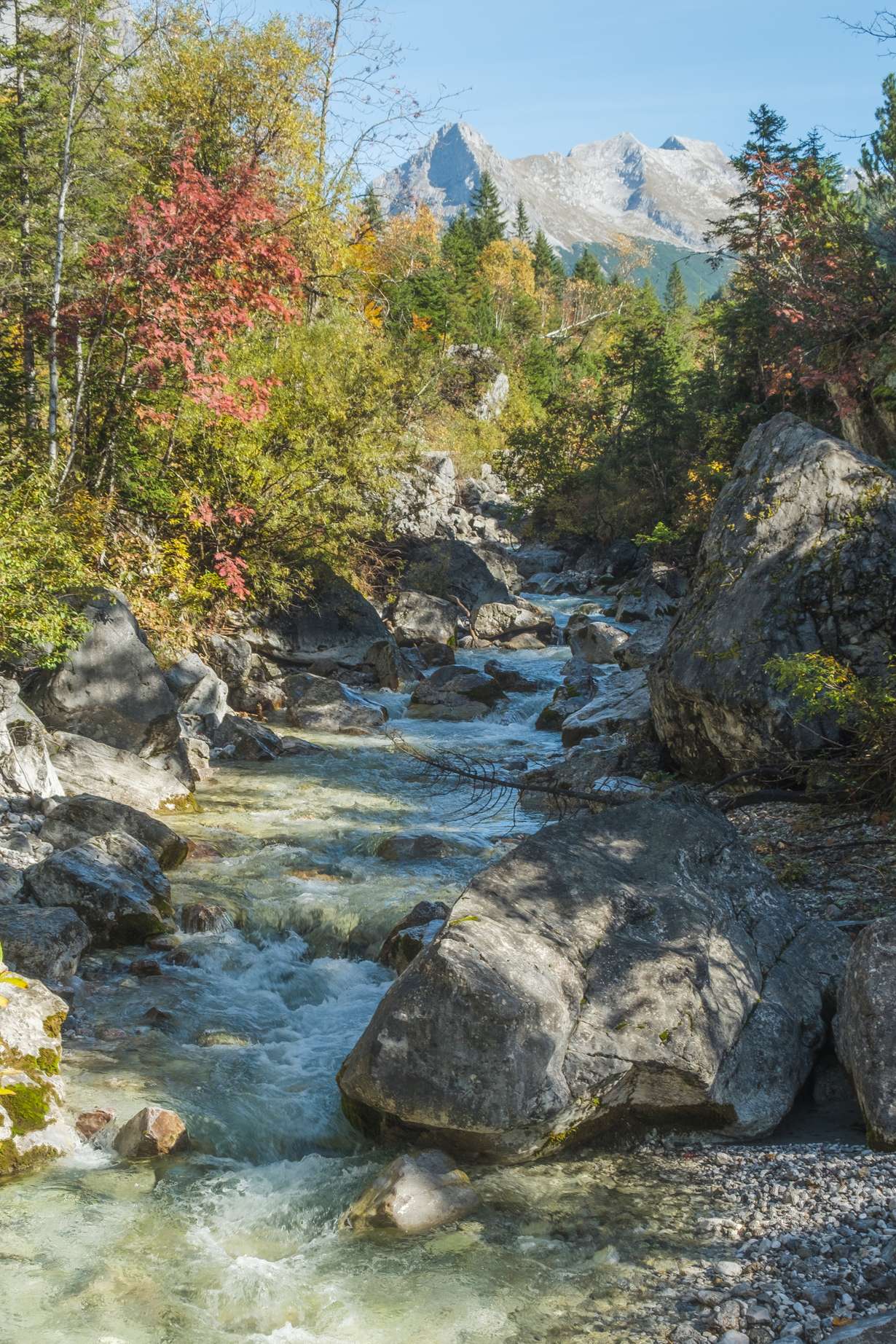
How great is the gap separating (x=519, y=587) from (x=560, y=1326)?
24.7 meters

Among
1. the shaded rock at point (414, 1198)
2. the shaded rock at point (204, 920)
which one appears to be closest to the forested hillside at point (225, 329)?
the shaded rock at point (204, 920)

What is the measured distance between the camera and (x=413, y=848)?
927 centimetres

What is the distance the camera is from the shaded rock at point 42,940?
6.32 metres

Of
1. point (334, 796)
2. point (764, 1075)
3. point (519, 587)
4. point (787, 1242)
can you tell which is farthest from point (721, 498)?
point (519, 587)

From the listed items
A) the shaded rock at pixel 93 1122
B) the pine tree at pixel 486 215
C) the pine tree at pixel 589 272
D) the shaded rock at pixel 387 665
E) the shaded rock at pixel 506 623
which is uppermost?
the pine tree at pixel 486 215

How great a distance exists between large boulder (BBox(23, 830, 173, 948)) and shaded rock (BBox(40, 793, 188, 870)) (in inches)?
25.3

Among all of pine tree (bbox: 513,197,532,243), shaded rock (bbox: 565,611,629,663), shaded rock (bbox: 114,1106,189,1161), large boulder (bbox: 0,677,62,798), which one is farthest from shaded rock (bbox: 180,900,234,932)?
pine tree (bbox: 513,197,532,243)

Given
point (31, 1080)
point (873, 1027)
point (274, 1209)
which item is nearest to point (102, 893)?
point (31, 1080)

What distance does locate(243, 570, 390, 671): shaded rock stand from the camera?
56.1ft

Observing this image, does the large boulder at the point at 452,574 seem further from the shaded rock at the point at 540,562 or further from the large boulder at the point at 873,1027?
the large boulder at the point at 873,1027

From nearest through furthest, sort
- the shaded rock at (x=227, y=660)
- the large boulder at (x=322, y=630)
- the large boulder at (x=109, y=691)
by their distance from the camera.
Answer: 1. the large boulder at (x=109, y=691)
2. the shaded rock at (x=227, y=660)
3. the large boulder at (x=322, y=630)

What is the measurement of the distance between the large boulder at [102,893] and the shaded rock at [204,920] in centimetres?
14

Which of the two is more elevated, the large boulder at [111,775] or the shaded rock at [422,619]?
the shaded rock at [422,619]

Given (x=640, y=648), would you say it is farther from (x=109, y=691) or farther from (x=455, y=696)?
(x=109, y=691)
